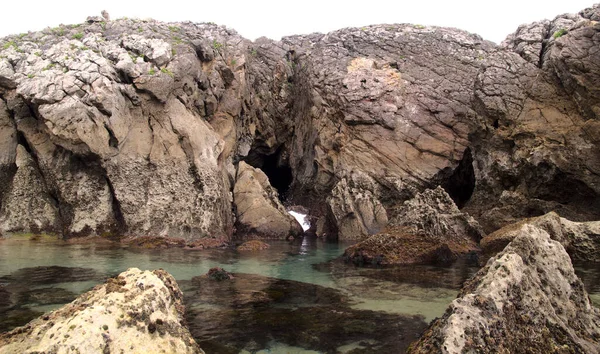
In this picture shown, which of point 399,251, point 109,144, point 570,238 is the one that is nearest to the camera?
point 570,238

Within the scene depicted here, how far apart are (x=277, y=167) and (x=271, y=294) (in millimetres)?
36507

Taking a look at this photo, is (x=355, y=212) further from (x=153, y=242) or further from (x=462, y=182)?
(x=153, y=242)

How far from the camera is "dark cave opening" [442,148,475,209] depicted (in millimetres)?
35281

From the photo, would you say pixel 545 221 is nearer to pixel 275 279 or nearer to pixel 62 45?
pixel 275 279

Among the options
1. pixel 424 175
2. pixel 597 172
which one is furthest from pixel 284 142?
pixel 597 172

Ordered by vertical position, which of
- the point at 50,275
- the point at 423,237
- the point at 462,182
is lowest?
the point at 50,275

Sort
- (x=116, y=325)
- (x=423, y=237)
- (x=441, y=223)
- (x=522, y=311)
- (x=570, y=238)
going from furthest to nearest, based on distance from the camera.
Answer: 1. (x=441, y=223)
2. (x=423, y=237)
3. (x=570, y=238)
4. (x=522, y=311)
5. (x=116, y=325)

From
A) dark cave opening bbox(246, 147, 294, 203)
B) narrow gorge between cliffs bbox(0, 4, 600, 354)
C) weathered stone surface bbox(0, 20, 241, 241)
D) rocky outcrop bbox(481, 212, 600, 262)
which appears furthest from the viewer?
dark cave opening bbox(246, 147, 294, 203)

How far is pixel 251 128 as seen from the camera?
134 feet

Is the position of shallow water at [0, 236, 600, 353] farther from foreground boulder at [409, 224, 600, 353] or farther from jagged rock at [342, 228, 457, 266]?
foreground boulder at [409, 224, 600, 353]

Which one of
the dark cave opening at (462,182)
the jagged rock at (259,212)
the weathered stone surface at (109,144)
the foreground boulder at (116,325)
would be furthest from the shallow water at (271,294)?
the dark cave opening at (462,182)

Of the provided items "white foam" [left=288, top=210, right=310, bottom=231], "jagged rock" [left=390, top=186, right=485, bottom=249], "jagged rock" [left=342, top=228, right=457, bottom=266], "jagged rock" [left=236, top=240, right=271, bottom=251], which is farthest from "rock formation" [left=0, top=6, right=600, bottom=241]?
"jagged rock" [left=342, top=228, right=457, bottom=266]

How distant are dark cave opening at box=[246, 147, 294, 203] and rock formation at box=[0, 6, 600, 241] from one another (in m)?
4.87

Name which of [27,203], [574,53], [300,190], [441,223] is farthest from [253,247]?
[574,53]
